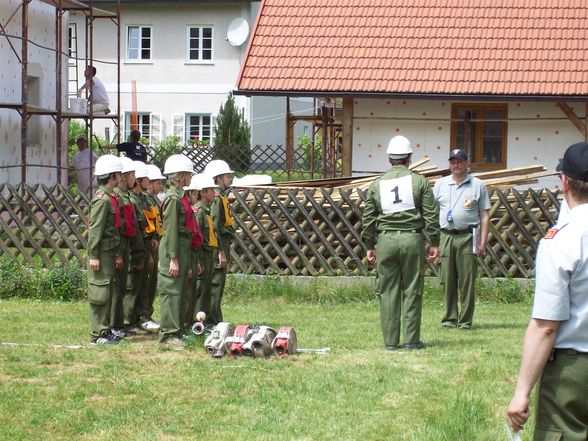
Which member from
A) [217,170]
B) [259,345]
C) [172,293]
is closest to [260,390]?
[259,345]

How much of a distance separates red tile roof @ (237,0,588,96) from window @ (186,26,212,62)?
2171 centimetres

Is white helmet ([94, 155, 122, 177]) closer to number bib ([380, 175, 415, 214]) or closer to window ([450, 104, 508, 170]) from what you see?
number bib ([380, 175, 415, 214])

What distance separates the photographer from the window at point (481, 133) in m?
24.9

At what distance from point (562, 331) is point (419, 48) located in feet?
69.3

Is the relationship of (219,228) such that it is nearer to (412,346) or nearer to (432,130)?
(412,346)

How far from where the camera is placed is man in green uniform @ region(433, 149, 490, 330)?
1374cm

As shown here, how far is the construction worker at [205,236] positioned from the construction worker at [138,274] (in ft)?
2.41

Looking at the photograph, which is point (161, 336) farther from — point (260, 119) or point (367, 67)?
point (260, 119)

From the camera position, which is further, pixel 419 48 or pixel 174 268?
pixel 419 48

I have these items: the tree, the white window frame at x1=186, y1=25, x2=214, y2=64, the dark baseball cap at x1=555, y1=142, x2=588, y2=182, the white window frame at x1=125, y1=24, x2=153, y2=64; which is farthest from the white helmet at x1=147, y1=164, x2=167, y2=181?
the white window frame at x1=125, y1=24, x2=153, y2=64

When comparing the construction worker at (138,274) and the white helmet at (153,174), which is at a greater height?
the white helmet at (153,174)

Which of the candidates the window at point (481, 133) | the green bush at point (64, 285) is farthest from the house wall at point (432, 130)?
the green bush at point (64, 285)

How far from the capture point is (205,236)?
12.8 metres

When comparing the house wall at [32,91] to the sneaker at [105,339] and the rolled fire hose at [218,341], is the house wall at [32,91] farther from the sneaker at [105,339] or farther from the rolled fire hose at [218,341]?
the rolled fire hose at [218,341]
